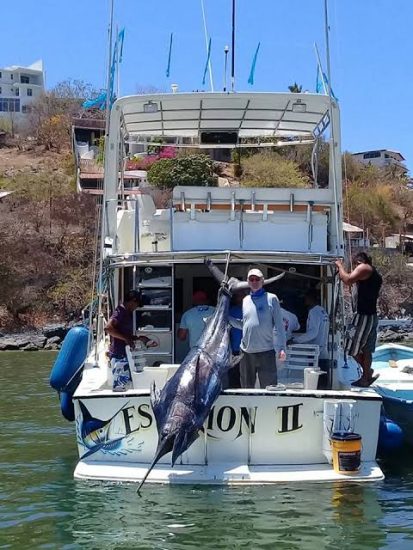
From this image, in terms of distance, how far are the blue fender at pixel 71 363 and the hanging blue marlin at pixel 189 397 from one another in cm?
273

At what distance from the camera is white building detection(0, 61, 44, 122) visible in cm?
10088

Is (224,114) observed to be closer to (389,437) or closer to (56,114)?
(389,437)

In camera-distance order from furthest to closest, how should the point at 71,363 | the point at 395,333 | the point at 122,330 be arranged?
the point at 395,333 < the point at 71,363 < the point at 122,330

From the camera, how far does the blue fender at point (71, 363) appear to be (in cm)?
1027

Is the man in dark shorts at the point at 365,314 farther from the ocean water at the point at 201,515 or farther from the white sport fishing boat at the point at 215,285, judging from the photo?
the ocean water at the point at 201,515

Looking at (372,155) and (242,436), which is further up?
(372,155)

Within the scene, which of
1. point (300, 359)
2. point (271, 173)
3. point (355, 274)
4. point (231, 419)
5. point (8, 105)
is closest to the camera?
point (231, 419)

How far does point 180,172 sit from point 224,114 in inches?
1141

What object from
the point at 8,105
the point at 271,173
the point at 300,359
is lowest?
the point at 300,359

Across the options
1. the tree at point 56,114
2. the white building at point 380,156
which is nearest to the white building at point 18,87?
the tree at point 56,114

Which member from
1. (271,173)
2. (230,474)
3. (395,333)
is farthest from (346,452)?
(271,173)

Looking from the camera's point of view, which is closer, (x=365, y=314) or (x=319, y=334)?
(x=365, y=314)

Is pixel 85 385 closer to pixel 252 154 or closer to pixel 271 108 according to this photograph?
pixel 271 108

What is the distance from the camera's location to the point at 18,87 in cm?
10244
